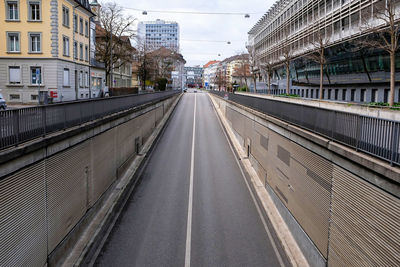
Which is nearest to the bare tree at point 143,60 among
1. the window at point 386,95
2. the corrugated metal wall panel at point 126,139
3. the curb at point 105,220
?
the window at point 386,95

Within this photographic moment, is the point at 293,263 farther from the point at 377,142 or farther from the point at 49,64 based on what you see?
the point at 49,64

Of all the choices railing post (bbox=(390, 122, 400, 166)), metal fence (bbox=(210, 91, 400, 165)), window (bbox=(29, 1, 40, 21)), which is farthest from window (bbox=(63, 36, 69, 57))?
railing post (bbox=(390, 122, 400, 166))

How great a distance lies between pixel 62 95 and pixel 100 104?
77.4 feet

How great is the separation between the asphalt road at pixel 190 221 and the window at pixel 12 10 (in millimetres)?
20860

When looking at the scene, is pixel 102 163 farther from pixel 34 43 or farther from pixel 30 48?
pixel 34 43

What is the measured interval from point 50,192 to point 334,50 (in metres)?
40.7

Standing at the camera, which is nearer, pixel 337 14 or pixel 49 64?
pixel 49 64

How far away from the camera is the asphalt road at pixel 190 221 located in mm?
11828

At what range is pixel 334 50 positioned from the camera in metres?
43.5

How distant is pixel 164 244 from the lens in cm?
1274

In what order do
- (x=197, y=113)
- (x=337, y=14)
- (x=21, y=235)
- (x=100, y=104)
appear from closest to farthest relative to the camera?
(x=21, y=235) → (x=100, y=104) → (x=337, y=14) → (x=197, y=113)

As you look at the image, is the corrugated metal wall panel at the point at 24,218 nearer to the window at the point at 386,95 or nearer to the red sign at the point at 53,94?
the red sign at the point at 53,94

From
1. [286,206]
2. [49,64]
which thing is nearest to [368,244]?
[286,206]

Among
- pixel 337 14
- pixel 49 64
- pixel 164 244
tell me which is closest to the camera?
pixel 164 244
